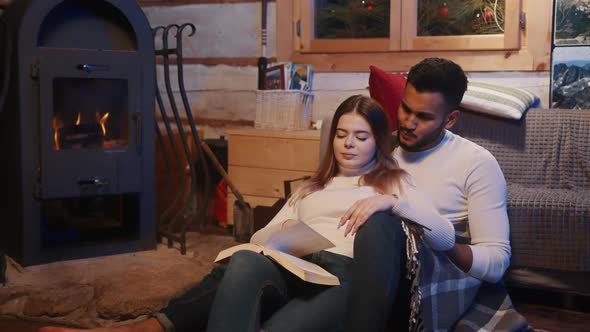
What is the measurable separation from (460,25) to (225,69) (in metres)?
1.34

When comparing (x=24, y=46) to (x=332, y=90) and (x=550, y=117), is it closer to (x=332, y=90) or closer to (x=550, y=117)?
(x=332, y=90)

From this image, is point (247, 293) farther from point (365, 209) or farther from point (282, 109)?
point (282, 109)

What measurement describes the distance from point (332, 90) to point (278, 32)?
442 mm

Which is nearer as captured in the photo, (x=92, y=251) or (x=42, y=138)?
(x=42, y=138)

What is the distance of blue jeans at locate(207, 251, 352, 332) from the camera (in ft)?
5.10

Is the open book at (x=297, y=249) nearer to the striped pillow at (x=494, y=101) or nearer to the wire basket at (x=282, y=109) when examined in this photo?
the striped pillow at (x=494, y=101)

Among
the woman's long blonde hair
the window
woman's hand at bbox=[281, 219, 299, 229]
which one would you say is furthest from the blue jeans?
the window

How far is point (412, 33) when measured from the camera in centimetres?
353

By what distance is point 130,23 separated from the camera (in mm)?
2996

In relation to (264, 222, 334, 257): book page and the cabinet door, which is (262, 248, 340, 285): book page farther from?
the cabinet door

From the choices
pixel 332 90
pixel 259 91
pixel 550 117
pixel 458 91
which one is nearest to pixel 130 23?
pixel 259 91

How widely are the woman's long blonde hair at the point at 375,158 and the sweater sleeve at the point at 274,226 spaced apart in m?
0.02

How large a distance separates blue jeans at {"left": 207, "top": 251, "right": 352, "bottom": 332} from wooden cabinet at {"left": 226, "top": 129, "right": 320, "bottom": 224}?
1.63 m

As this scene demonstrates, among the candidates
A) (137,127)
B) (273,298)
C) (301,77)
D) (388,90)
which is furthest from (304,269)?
(301,77)
